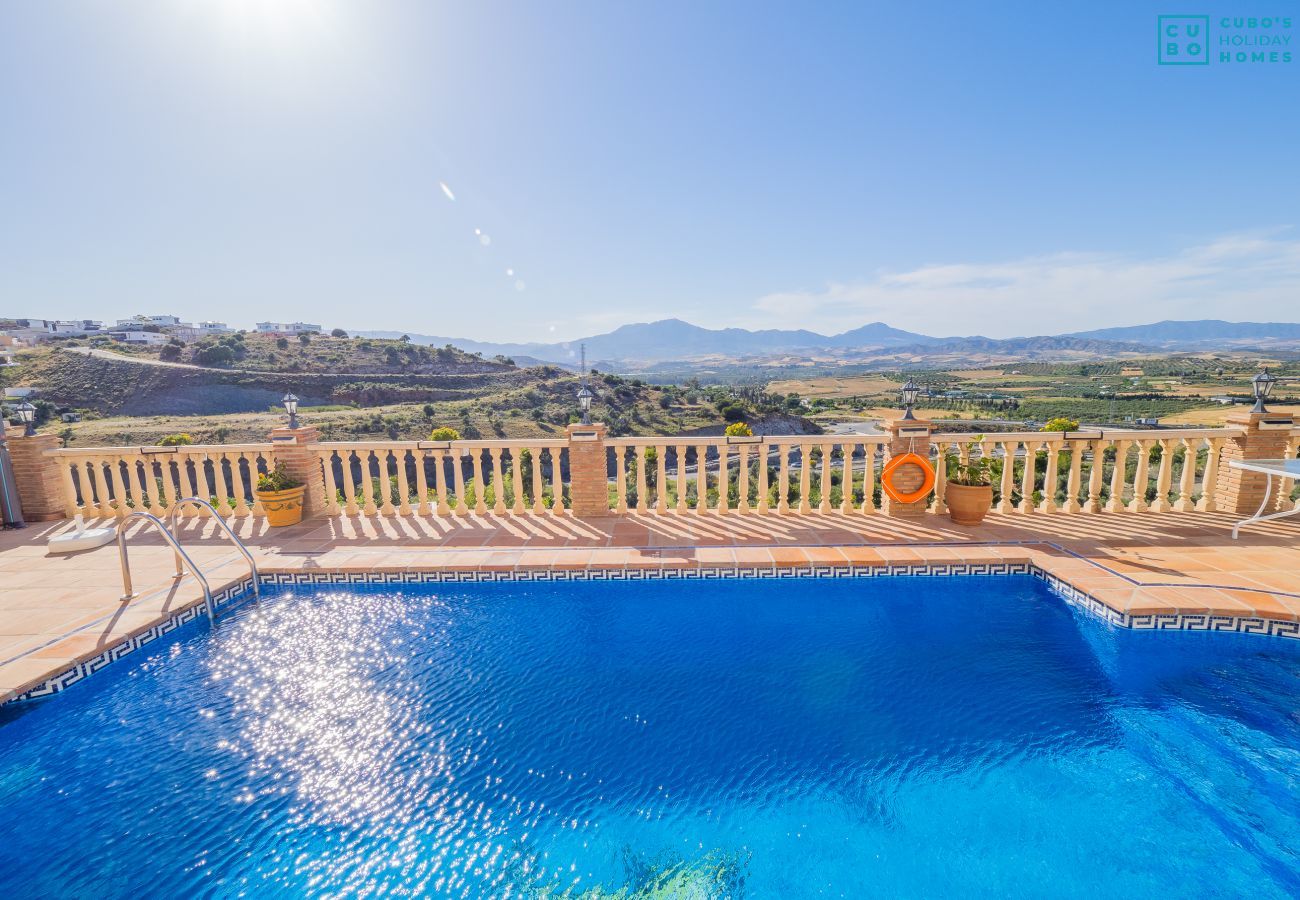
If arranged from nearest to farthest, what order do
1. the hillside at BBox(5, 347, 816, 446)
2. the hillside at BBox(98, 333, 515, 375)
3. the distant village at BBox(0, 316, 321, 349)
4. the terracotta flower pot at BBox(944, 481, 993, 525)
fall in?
1. the terracotta flower pot at BBox(944, 481, 993, 525)
2. the hillside at BBox(5, 347, 816, 446)
3. the distant village at BBox(0, 316, 321, 349)
4. the hillside at BBox(98, 333, 515, 375)

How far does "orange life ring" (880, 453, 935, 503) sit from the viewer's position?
523cm

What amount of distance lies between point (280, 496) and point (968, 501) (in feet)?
22.3

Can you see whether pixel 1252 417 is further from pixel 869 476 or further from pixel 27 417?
pixel 27 417

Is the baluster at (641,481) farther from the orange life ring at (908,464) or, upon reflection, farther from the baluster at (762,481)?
the orange life ring at (908,464)

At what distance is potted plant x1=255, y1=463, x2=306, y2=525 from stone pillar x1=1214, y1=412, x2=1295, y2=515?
372 inches

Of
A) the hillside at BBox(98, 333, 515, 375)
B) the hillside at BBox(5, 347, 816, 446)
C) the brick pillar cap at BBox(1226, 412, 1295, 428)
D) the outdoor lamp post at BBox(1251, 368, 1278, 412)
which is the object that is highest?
the hillside at BBox(98, 333, 515, 375)

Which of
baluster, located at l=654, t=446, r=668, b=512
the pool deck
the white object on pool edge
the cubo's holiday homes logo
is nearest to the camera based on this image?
the pool deck

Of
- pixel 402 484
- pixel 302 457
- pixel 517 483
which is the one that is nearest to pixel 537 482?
pixel 517 483

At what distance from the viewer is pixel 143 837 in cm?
229

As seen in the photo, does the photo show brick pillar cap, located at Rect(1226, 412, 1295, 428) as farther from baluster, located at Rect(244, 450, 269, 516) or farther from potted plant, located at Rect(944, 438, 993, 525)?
baluster, located at Rect(244, 450, 269, 516)

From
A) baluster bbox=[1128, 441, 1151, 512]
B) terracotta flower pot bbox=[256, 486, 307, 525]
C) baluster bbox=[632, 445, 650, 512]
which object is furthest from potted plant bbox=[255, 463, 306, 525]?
baluster bbox=[1128, 441, 1151, 512]

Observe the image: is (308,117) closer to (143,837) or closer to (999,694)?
(143,837)

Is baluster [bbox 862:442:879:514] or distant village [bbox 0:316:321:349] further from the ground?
distant village [bbox 0:316:321:349]

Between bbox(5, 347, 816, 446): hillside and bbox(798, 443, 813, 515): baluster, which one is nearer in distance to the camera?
bbox(798, 443, 813, 515): baluster
